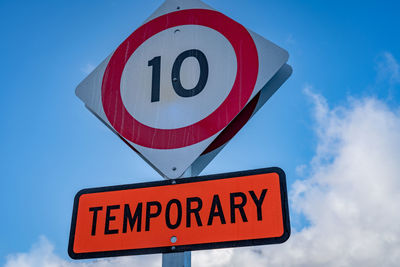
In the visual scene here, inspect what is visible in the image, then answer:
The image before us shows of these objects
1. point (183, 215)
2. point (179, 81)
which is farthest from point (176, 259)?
point (179, 81)

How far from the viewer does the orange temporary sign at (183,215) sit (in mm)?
1119

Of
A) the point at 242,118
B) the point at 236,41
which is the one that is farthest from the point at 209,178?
the point at 236,41

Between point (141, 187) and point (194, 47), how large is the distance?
0.63 metres

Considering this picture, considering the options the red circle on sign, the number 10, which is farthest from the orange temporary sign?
the number 10

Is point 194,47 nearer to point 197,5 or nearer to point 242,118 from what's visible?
point 197,5

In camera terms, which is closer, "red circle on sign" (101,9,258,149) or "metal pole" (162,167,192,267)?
"metal pole" (162,167,192,267)

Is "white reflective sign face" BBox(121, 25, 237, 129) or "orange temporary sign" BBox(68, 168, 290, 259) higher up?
"white reflective sign face" BBox(121, 25, 237, 129)

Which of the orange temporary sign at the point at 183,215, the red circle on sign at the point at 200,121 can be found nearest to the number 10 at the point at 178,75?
the red circle on sign at the point at 200,121

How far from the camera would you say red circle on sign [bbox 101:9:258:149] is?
132 cm

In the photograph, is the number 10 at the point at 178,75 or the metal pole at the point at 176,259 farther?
the number 10 at the point at 178,75

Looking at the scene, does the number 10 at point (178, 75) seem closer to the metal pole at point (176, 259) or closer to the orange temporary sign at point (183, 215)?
the orange temporary sign at point (183, 215)

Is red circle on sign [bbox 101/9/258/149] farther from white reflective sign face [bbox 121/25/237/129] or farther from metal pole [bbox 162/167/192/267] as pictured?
metal pole [bbox 162/167/192/267]

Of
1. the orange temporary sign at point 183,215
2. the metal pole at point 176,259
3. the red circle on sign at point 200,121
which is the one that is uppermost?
the red circle on sign at point 200,121

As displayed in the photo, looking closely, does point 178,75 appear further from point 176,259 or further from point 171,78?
point 176,259
